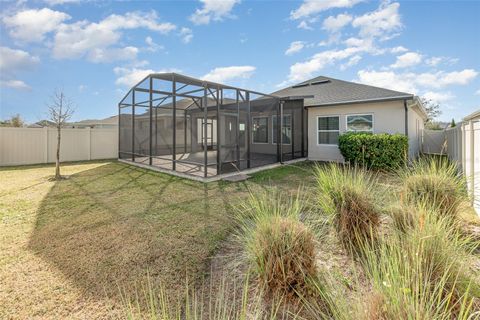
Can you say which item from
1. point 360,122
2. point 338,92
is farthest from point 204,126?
point 338,92

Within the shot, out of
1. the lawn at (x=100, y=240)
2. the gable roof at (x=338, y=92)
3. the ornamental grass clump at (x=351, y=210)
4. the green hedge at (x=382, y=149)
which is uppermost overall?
the gable roof at (x=338, y=92)

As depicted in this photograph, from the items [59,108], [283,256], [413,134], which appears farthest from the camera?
[413,134]

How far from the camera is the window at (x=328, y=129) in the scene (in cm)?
1063

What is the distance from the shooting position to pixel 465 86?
21125 mm

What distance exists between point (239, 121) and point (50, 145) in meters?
9.69

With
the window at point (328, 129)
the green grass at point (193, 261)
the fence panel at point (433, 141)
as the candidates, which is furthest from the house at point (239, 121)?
the fence panel at point (433, 141)

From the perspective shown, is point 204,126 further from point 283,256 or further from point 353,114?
point 353,114

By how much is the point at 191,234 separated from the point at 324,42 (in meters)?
11.7

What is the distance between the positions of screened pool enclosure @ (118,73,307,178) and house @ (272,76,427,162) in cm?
67

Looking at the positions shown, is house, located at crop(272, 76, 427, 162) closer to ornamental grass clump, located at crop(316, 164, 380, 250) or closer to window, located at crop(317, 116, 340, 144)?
window, located at crop(317, 116, 340, 144)

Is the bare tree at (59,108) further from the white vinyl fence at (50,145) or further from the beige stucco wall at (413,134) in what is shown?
the beige stucco wall at (413,134)

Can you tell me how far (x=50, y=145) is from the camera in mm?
11477

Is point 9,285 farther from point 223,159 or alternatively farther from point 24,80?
point 24,80

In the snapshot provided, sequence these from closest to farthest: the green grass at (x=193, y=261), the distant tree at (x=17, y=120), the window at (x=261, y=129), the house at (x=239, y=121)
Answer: the green grass at (x=193, y=261), the house at (x=239, y=121), the window at (x=261, y=129), the distant tree at (x=17, y=120)
